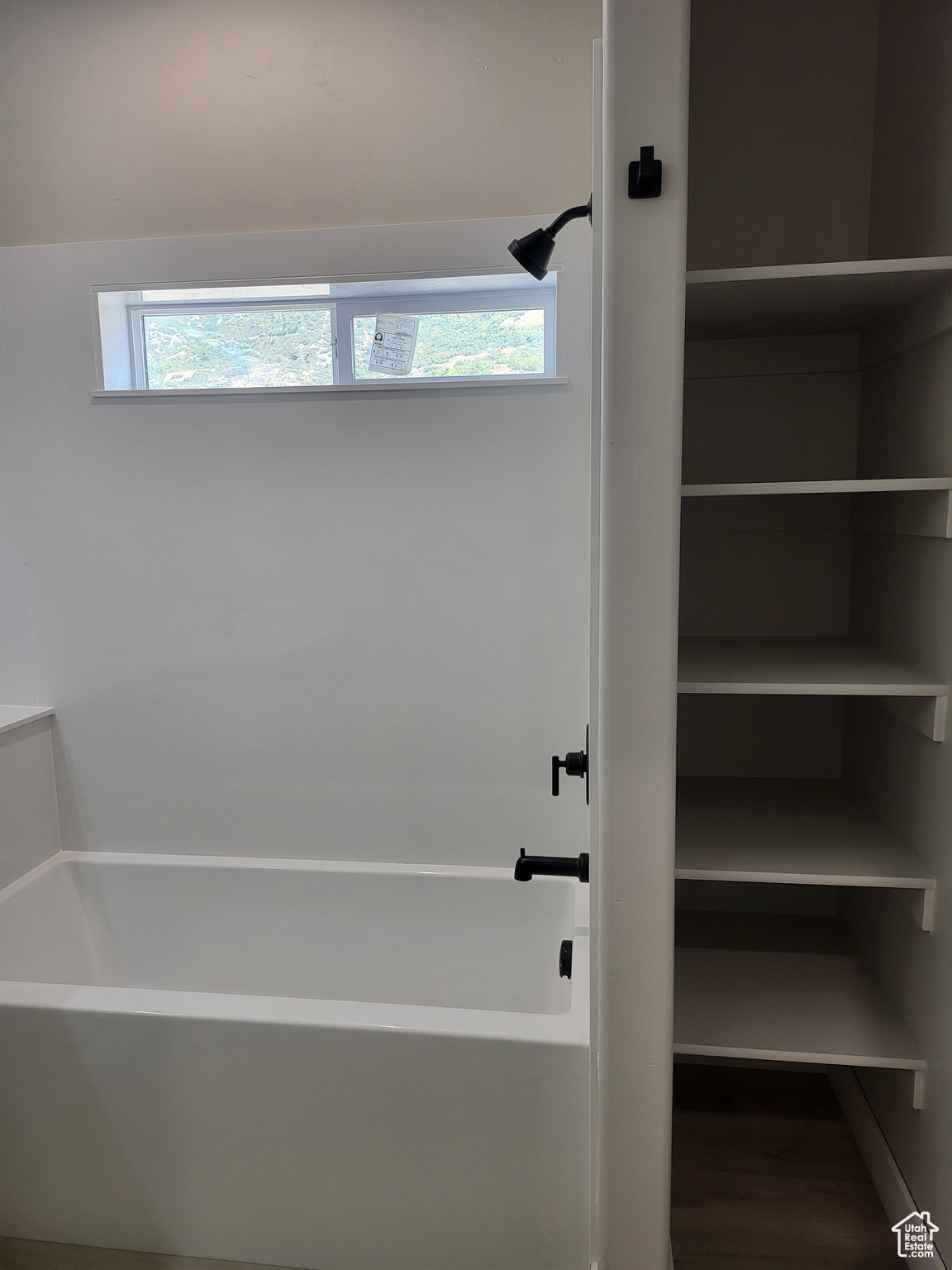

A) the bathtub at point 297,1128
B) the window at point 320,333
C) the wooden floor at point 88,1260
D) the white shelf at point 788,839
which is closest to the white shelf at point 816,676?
the white shelf at point 788,839

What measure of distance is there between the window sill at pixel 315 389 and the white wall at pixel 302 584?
2cm

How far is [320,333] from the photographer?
2.35 meters

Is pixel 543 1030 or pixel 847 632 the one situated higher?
pixel 847 632

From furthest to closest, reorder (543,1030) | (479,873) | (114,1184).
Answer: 1. (479,873)
2. (114,1184)
3. (543,1030)

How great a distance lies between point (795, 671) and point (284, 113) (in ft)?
6.14

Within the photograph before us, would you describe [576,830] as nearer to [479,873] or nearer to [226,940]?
[479,873]

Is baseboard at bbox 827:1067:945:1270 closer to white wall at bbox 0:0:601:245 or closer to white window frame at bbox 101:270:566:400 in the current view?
white window frame at bbox 101:270:566:400

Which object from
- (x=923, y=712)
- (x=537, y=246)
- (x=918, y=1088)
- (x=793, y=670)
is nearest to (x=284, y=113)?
(x=537, y=246)

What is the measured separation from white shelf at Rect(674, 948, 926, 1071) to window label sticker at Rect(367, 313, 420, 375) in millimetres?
1629

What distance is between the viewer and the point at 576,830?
2.30 metres

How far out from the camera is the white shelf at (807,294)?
1327 millimetres

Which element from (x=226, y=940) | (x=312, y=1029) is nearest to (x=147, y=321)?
(x=226, y=940)

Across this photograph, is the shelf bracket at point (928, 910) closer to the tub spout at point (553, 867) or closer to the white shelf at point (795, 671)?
the white shelf at point (795, 671)

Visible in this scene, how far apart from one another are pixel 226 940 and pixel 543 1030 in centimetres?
119
